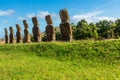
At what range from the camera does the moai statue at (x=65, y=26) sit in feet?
95.3

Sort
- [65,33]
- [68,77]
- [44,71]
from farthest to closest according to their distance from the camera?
[65,33] → [44,71] → [68,77]

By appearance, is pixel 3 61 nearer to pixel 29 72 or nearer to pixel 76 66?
pixel 29 72

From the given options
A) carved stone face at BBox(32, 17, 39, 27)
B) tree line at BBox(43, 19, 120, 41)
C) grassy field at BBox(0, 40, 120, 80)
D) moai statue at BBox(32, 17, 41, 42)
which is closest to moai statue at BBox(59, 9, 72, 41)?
grassy field at BBox(0, 40, 120, 80)

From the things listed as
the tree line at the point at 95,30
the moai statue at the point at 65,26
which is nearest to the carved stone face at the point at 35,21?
the moai statue at the point at 65,26

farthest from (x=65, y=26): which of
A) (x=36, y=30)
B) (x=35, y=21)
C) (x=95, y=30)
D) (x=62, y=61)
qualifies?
(x=95, y=30)

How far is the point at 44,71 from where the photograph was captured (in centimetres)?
1953

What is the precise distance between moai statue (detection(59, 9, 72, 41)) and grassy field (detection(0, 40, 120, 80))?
3.68 metres

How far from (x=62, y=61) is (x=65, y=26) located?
7.81 meters

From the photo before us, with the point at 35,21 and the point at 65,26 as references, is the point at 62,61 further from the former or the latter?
the point at 35,21

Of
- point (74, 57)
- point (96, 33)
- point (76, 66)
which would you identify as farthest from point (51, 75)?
point (96, 33)

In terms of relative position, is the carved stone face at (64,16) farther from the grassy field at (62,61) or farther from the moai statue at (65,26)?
the grassy field at (62,61)

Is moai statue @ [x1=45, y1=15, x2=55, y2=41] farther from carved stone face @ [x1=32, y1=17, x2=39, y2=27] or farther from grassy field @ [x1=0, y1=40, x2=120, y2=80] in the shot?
grassy field @ [x1=0, y1=40, x2=120, y2=80]

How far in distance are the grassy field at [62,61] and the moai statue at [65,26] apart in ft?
12.1

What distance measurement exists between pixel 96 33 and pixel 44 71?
1738 inches
